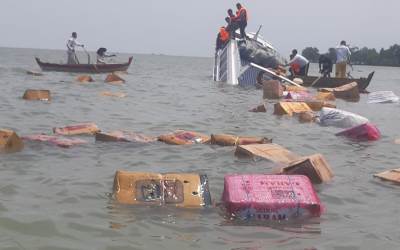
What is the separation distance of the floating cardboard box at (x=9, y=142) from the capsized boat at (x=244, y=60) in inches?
547

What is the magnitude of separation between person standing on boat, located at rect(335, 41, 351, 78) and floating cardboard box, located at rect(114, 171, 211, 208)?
54.4ft

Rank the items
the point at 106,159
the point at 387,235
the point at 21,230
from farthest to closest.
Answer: the point at 106,159
the point at 387,235
the point at 21,230

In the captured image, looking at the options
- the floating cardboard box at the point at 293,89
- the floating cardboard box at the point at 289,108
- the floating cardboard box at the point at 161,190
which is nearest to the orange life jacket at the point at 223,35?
the floating cardboard box at the point at 293,89

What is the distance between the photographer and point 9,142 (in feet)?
22.6

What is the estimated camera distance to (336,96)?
17609 mm

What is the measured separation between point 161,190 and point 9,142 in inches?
112

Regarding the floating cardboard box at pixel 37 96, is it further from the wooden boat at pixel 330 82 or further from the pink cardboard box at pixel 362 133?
the wooden boat at pixel 330 82

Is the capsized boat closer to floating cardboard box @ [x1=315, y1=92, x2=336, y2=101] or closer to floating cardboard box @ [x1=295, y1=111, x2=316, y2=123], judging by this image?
floating cardboard box @ [x1=315, y1=92, x2=336, y2=101]

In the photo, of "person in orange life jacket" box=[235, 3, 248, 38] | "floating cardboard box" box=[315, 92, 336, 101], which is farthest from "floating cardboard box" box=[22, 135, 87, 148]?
"person in orange life jacket" box=[235, 3, 248, 38]

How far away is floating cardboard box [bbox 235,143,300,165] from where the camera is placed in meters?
6.81

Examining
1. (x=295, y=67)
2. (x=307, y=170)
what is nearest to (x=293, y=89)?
(x=295, y=67)

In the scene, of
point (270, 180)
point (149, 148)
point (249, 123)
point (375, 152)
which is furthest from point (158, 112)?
point (270, 180)

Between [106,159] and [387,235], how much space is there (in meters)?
3.56

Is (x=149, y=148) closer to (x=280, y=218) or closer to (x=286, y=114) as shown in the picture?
(x=280, y=218)
